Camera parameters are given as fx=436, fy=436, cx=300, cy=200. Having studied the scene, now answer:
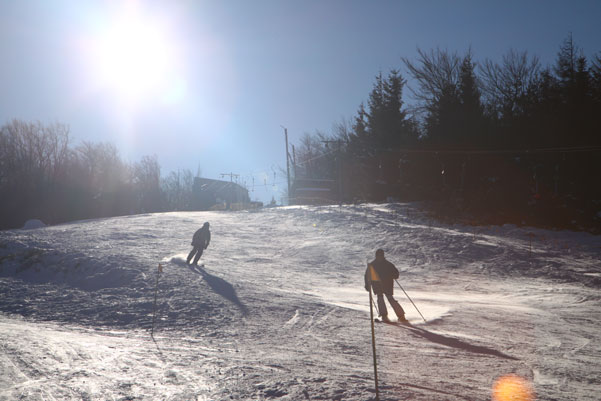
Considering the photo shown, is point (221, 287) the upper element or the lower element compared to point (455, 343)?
upper

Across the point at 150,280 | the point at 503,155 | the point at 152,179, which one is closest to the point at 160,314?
the point at 150,280

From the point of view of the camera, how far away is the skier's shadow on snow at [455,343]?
25.5 feet

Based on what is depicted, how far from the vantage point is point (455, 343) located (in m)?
8.45

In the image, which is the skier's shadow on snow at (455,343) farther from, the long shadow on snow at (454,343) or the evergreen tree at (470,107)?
the evergreen tree at (470,107)

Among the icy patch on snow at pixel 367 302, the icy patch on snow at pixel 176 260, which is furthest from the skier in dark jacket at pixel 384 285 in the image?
the icy patch on snow at pixel 176 260

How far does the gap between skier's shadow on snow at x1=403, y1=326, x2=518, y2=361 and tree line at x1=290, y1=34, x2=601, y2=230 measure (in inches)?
990

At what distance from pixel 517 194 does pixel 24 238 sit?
34231 millimetres

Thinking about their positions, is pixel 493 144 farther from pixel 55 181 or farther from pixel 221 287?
pixel 55 181

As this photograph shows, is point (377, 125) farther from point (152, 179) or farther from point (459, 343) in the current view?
point (152, 179)

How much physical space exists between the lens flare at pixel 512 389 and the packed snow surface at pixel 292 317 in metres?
0.14

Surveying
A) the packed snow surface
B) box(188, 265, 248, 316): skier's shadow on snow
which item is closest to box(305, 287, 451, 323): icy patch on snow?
the packed snow surface

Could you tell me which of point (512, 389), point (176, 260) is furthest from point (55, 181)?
point (512, 389)

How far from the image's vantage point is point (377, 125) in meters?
50.3

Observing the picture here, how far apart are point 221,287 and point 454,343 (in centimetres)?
849
